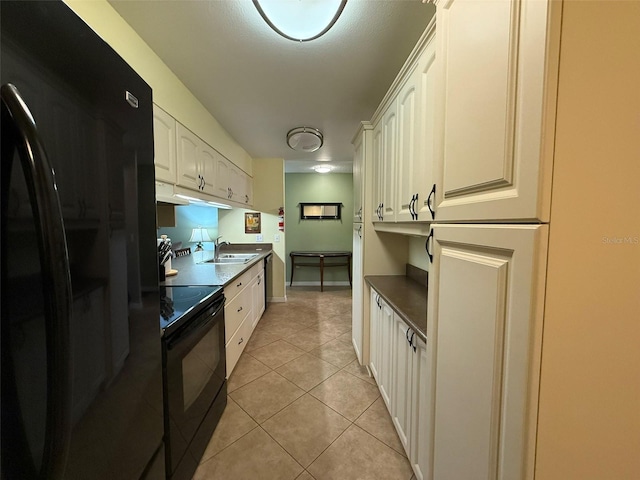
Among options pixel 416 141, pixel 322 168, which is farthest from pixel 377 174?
pixel 322 168

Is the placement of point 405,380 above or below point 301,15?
below

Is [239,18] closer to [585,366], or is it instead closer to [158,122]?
[158,122]

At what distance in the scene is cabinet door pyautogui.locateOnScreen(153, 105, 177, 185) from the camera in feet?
5.04

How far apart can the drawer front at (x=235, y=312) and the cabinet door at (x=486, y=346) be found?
5.33 ft

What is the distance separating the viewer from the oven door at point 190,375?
3.56ft

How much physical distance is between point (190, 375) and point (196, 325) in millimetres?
254

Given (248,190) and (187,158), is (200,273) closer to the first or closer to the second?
(187,158)

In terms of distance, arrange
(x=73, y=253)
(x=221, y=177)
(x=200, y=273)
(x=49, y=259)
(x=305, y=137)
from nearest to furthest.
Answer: (x=49, y=259) < (x=73, y=253) < (x=200, y=273) < (x=221, y=177) < (x=305, y=137)

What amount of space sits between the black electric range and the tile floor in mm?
888

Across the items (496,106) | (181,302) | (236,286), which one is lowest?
(236,286)

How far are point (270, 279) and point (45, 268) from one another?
151 inches

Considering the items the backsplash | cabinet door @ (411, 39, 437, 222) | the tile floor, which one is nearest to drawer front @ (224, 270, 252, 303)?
the tile floor

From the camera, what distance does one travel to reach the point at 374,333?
2.01 meters

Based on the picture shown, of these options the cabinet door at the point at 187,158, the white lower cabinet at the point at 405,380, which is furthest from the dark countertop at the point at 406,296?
the cabinet door at the point at 187,158
